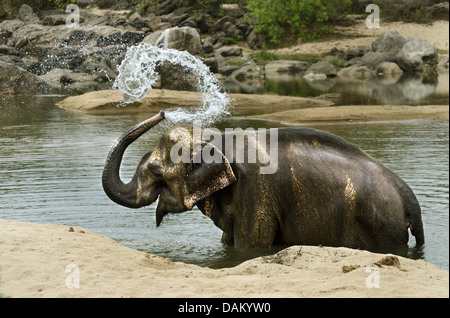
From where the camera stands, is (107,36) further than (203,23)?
No

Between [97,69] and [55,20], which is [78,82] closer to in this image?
[97,69]

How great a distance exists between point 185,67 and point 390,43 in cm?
1327

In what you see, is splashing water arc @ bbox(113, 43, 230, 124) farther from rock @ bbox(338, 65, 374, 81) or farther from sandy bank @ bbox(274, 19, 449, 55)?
sandy bank @ bbox(274, 19, 449, 55)

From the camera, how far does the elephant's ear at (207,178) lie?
696 cm

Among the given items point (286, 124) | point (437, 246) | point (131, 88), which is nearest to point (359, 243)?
point (437, 246)

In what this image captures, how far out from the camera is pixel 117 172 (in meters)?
6.98

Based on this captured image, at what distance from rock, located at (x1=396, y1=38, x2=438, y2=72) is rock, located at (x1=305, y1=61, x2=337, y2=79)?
357 cm

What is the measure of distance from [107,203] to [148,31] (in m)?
39.2

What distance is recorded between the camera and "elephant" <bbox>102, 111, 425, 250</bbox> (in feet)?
23.1

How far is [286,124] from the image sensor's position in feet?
59.8

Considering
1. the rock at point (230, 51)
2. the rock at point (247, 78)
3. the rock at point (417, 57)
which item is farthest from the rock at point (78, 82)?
the rock at point (417, 57)

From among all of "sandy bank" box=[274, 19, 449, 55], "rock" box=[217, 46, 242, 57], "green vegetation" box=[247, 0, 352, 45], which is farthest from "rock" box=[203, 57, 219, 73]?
"green vegetation" box=[247, 0, 352, 45]

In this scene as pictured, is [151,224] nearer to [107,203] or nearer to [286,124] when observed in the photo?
[107,203]
